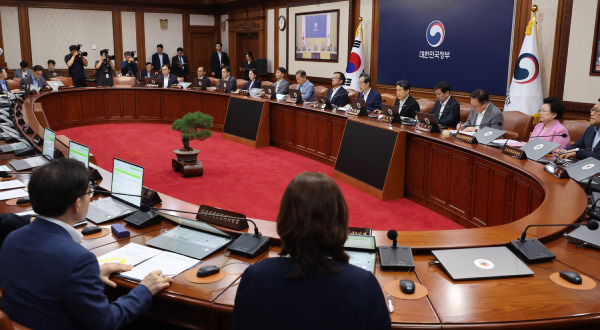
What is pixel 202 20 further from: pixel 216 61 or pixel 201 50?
pixel 216 61

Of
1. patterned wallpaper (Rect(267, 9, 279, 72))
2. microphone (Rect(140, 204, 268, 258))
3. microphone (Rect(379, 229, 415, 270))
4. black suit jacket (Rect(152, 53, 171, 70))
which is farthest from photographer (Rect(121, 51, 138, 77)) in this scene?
microphone (Rect(379, 229, 415, 270))

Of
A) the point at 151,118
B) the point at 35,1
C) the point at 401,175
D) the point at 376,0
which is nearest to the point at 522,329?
the point at 401,175

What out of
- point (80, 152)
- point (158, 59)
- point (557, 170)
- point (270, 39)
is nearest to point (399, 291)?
point (557, 170)

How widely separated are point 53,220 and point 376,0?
8.01 meters

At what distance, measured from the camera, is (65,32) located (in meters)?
12.3

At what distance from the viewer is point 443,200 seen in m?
4.68

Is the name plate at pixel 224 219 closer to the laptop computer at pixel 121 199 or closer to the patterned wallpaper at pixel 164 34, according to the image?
the laptop computer at pixel 121 199

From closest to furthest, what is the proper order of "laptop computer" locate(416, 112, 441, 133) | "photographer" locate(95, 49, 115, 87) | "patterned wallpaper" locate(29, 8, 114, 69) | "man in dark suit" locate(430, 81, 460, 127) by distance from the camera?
"laptop computer" locate(416, 112, 441, 133) < "man in dark suit" locate(430, 81, 460, 127) < "photographer" locate(95, 49, 115, 87) < "patterned wallpaper" locate(29, 8, 114, 69)

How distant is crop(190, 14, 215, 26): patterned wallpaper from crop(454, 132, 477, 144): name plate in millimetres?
10688

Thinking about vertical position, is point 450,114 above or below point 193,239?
above

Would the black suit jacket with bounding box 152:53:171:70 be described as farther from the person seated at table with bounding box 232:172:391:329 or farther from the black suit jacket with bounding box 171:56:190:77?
the person seated at table with bounding box 232:172:391:329

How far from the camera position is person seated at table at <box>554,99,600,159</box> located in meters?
3.80

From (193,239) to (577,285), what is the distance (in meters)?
1.58

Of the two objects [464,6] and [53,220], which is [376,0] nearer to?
[464,6]
